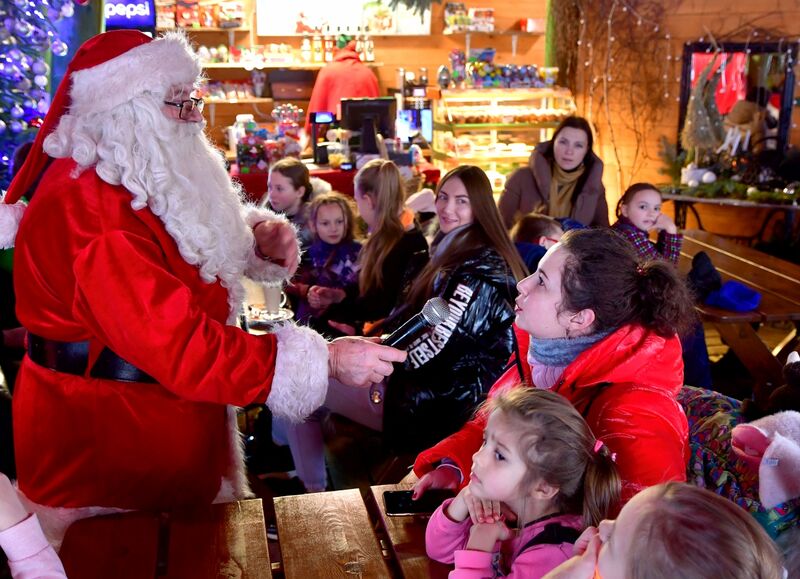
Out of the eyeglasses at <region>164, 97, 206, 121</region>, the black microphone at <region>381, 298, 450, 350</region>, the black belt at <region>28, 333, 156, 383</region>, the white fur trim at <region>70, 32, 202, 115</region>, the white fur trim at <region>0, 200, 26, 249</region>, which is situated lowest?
the black belt at <region>28, 333, 156, 383</region>

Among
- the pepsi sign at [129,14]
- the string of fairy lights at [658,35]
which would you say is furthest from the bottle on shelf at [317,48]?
the string of fairy lights at [658,35]

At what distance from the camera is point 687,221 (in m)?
8.54

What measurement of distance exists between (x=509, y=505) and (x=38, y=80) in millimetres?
4321

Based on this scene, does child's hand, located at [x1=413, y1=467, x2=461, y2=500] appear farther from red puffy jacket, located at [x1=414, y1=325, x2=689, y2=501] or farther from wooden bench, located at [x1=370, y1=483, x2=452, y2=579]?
red puffy jacket, located at [x1=414, y1=325, x2=689, y2=501]

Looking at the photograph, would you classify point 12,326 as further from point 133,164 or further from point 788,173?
point 788,173

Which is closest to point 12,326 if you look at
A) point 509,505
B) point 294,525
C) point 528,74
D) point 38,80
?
point 38,80

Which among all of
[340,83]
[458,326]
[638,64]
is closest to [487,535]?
[458,326]

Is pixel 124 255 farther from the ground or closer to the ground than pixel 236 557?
farther from the ground

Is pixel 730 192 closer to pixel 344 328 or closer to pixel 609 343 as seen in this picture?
pixel 344 328

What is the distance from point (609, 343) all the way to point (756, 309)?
8.06ft

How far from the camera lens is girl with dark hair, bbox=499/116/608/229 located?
471 centimetres

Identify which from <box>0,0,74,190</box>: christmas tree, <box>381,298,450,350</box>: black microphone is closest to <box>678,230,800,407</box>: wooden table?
<box>381,298,450,350</box>: black microphone

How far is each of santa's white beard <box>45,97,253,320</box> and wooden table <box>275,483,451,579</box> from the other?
62cm

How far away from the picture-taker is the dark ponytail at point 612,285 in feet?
5.97
